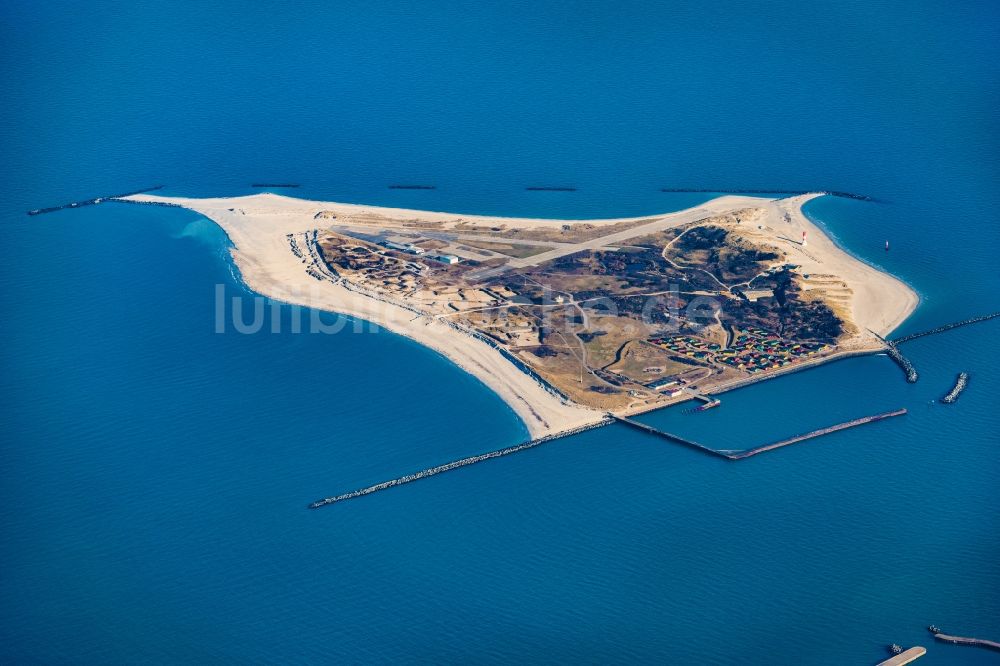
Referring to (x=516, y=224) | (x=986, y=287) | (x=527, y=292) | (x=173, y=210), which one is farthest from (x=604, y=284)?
(x=173, y=210)

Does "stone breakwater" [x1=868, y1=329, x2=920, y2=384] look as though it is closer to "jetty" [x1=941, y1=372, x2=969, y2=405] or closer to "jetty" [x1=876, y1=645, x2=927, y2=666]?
"jetty" [x1=941, y1=372, x2=969, y2=405]

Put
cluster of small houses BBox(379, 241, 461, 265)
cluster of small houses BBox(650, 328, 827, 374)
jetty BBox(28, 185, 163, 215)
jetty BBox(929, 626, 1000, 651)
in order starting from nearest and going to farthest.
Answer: jetty BBox(929, 626, 1000, 651), cluster of small houses BBox(650, 328, 827, 374), cluster of small houses BBox(379, 241, 461, 265), jetty BBox(28, 185, 163, 215)

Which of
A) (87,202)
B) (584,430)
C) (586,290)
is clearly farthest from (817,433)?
(87,202)

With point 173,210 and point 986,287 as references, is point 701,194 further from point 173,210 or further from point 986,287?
point 173,210

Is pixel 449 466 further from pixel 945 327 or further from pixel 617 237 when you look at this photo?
pixel 945 327

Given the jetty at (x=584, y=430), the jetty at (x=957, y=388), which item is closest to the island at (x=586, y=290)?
the jetty at (x=584, y=430)

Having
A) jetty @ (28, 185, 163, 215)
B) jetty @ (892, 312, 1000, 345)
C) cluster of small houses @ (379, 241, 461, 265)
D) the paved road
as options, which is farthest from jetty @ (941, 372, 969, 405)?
jetty @ (28, 185, 163, 215)

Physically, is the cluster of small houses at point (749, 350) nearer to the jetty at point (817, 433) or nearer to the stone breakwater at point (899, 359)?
the stone breakwater at point (899, 359)
